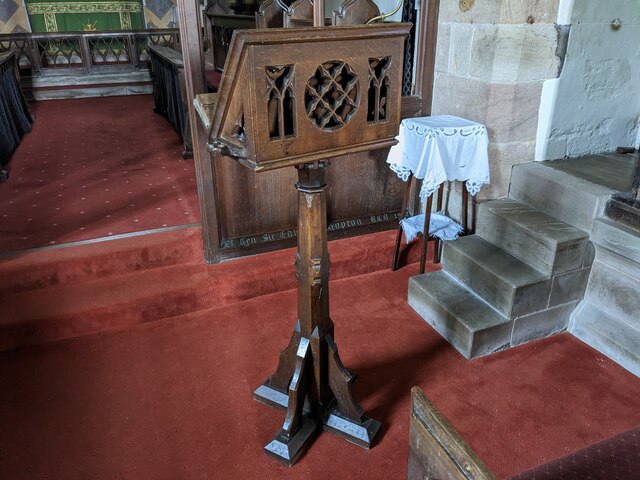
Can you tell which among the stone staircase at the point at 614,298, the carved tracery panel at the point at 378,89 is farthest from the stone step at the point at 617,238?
the carved tracery panel at the point at 378,89

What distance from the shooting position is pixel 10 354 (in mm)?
2355

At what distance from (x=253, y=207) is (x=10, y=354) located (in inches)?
52.7

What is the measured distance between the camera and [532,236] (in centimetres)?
239

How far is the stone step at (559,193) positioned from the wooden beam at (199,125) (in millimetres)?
1596

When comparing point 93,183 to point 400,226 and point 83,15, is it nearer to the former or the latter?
point 400,226

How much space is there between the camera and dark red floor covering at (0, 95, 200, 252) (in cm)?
292

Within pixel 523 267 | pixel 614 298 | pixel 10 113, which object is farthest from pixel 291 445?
pixel 10 113

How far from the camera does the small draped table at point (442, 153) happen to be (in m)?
2.48

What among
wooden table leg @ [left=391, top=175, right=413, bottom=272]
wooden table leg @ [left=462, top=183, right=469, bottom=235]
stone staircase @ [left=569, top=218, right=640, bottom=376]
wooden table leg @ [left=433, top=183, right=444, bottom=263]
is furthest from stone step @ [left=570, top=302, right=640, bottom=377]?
wooden table leg @ [left=391, top=175, right=413, bottom=272]

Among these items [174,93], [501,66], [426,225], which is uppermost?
[501,66]

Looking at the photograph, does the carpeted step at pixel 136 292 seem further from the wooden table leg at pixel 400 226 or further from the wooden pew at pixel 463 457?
the wooden pew at pixel 463 457

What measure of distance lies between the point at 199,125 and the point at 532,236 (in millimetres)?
1655

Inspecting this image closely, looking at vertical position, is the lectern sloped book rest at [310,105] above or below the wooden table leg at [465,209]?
above

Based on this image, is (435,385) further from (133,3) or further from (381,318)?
(133,3)
